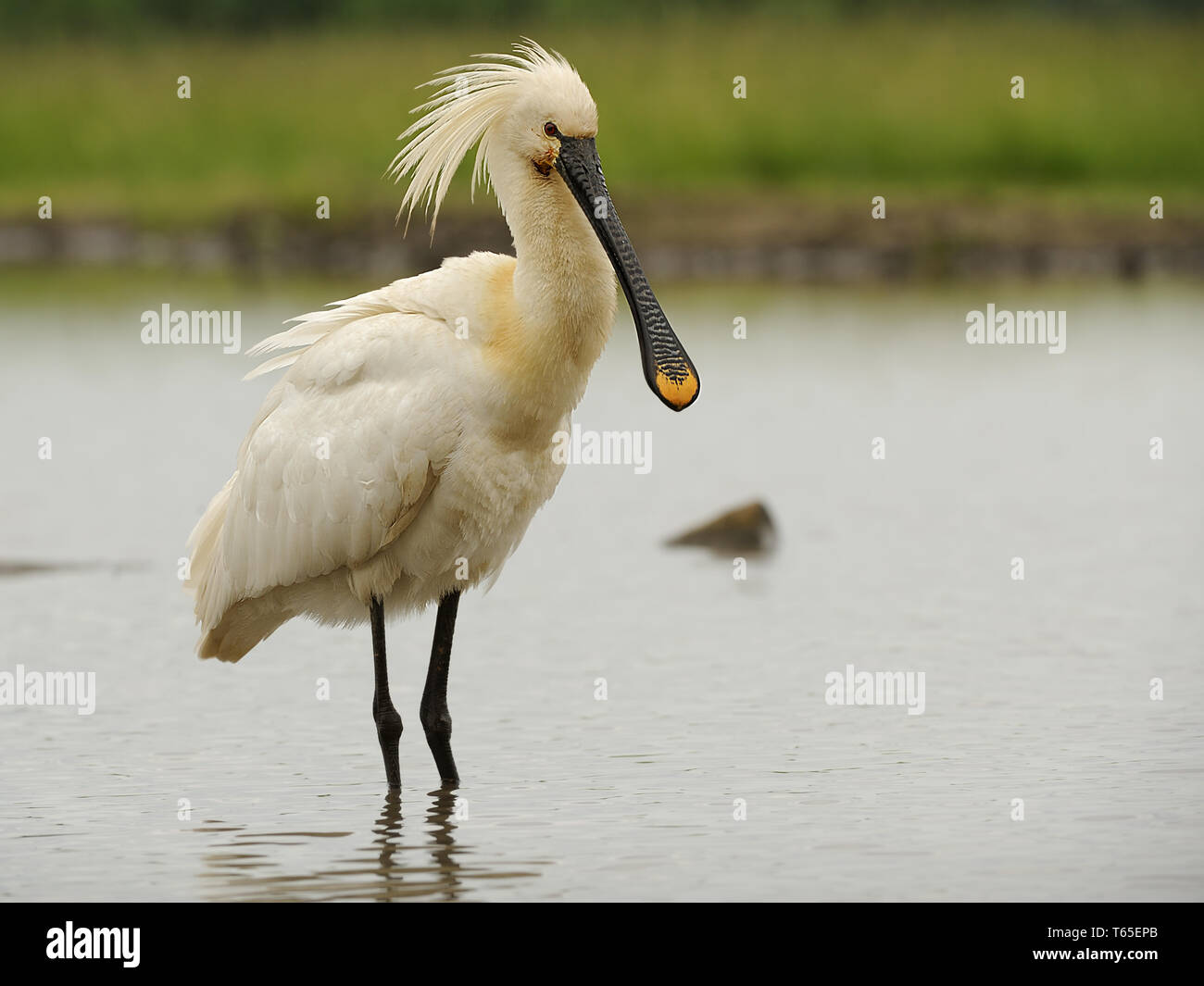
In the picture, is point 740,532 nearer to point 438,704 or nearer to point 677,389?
point 438,704

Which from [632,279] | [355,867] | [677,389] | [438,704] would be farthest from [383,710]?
[632,279]

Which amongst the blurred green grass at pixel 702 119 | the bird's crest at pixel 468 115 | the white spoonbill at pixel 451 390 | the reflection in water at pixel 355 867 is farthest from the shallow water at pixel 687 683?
the blurred green grass at pixel 702 119

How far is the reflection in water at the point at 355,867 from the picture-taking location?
290 inches

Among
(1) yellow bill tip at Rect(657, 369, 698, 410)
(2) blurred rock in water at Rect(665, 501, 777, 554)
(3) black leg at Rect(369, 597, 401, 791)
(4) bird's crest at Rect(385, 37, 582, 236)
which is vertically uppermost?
(4) bird's crest at Rect(385, 37, 582, 236)

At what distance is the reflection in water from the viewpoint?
24.1 ft

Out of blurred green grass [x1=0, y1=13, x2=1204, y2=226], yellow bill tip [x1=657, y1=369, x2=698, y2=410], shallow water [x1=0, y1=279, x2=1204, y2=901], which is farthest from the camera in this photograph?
blurred green grass [x1=0, y1=13, x2=1204, y2=226]

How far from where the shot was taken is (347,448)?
8.09 meters

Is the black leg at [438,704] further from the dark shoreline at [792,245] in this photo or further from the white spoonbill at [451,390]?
the dark shoreline at [792,245]

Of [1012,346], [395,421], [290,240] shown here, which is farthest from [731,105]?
[395,421]

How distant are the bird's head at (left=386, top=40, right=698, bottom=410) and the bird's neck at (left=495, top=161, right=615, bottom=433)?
1.6 inches

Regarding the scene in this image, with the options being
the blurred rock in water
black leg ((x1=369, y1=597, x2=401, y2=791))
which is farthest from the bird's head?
the blurred rock in water

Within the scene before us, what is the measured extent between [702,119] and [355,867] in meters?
25.1

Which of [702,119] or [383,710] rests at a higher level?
[702,119]

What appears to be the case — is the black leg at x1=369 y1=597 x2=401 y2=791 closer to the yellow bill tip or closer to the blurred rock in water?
the yellow bill tip
